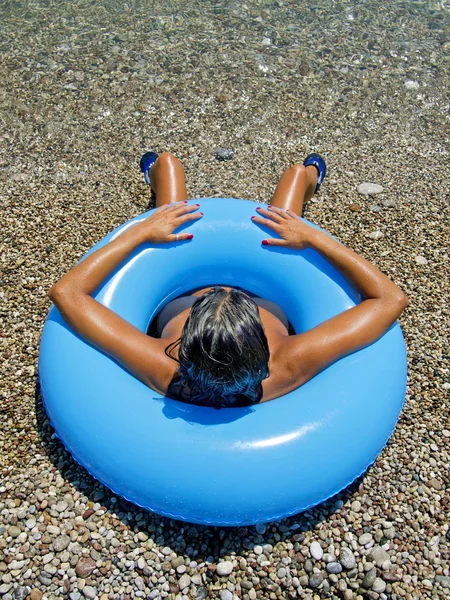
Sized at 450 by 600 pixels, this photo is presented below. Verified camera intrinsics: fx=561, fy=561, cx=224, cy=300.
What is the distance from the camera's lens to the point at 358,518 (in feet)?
9.26

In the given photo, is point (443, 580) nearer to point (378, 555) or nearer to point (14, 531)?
point (378, 555)

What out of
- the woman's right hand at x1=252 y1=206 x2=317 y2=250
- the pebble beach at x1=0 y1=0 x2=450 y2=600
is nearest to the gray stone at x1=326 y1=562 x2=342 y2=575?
the pebble beach at x1=0 y1=0 x2=450 y2=600

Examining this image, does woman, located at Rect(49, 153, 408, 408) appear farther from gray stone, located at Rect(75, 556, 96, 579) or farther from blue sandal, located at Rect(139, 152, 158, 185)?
blue sandal, located at Rect(139, 152, 158, 185)

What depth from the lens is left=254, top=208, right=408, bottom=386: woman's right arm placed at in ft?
8.04

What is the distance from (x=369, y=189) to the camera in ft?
15.0

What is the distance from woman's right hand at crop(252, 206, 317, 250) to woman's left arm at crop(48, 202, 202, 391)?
1.49 ft

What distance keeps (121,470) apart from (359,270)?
1.44 metres

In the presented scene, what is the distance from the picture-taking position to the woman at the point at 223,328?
6.72 feet

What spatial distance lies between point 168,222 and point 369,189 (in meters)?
2.23

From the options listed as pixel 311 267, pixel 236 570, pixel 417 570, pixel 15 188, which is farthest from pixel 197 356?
pixel 15 188

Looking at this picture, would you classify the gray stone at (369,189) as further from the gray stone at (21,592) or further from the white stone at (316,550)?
the gray stone at (21,592)

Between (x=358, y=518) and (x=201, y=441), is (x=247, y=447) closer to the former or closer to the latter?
(x=201, y=441)

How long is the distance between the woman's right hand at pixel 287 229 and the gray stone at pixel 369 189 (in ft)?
5.61

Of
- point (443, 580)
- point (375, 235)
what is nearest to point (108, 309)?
point (443, 580)
